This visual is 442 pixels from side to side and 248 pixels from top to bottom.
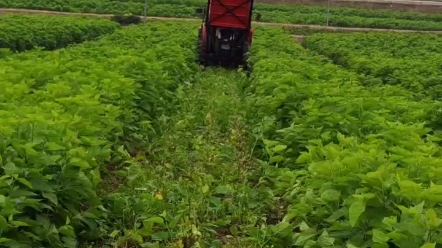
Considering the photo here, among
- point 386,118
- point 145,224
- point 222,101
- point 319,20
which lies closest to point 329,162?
point 145,224

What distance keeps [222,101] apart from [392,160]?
20.7ft

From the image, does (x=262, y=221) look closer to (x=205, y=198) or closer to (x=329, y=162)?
(x=205, y=198)

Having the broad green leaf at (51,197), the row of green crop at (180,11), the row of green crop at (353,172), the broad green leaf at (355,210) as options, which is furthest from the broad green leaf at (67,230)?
the row of green crop at (180,11)

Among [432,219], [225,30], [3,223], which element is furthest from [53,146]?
[225,30]

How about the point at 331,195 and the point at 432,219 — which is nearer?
the point at 432,219

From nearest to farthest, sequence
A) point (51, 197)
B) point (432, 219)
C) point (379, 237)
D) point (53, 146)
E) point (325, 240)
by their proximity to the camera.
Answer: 1. point (432, 219)
2. point (379, 237)
3. point (325, 240)
4. point (51, 197)
5. point (53, 146)

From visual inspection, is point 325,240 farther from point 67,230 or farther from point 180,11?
point 180,11

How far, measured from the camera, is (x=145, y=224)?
5.21 m

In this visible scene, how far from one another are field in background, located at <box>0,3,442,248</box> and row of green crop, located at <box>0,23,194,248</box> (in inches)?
0.5

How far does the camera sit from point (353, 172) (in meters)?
4.37

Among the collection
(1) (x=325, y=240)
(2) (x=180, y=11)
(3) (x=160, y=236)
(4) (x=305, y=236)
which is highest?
(1) (x=325, y=240)

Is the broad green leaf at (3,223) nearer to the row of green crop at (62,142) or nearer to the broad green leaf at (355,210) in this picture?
the row of green crop at (62,142)

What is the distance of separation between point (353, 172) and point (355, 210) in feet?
2.02

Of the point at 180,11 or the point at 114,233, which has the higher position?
the point at 114,233
